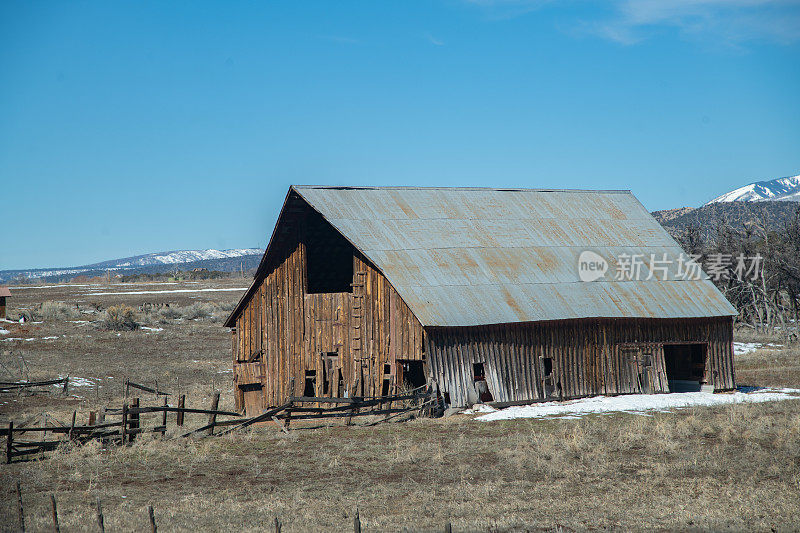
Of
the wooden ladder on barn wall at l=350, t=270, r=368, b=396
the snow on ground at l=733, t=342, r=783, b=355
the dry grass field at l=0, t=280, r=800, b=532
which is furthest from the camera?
the snow on ground at l=733, t=342, r=783, b=355

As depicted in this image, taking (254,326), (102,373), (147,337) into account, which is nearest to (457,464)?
(254,326)

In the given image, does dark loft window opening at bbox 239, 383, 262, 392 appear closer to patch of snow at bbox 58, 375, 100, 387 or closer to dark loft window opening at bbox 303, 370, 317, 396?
dark loft window opening at bbox 303, 370, 317, 396

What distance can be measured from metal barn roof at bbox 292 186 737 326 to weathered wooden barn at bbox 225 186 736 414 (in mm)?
71

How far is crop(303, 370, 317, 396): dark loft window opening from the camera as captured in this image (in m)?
27.5

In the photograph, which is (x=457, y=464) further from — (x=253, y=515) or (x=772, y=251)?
(x=772, y=251)

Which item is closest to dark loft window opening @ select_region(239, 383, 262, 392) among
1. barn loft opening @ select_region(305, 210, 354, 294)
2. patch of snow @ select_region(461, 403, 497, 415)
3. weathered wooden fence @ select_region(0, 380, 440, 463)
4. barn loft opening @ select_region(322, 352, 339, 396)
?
weathered wooden fence @ select_region(0, 380, 440, 463)

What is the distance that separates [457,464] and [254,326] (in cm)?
1343

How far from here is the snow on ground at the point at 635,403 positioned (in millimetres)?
23984

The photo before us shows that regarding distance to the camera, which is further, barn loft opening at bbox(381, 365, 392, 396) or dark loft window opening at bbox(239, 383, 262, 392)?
dark loft window opening at bbox(239, 383, 262, 392)

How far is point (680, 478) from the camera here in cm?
1523

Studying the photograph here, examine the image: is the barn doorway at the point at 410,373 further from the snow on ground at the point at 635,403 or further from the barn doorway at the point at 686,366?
the barn doorway at the point at 686,366

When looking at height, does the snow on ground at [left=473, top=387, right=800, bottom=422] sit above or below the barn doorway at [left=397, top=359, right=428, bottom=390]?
below

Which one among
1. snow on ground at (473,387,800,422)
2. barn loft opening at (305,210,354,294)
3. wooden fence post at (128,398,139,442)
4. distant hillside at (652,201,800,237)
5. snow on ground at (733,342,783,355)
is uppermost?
distant hillside at (652,201,800,237)

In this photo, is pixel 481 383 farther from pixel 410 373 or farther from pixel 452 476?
pixel 452 476
